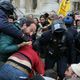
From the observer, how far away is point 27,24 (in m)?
6.67

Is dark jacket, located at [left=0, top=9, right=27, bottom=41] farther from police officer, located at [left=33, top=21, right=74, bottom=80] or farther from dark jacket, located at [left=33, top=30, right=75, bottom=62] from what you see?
dark jacket, located at [left=33, top=30, right=75, bottom=62]

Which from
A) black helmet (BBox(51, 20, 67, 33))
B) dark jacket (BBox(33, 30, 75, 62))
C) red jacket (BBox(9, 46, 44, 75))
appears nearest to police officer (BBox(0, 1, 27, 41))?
red jacket (BBox(9, 46, 44, 75))

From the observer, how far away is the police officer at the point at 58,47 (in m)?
10.2

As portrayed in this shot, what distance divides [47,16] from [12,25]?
11.3m

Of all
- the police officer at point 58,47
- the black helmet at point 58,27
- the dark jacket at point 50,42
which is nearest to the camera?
the black helmet at point 58,27

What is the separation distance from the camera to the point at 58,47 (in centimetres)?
1030

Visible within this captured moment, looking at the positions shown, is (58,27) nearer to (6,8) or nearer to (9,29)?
(6,8)

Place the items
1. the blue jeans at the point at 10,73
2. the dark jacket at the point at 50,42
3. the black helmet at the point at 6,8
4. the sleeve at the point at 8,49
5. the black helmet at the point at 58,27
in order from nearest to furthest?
the blue jeans at the point at 10,73, the sleeve at the point at 8,49, the black helmet at the point at 6,8, the black helmet at the point at 58,27, the dark jacket at the point at 50,42

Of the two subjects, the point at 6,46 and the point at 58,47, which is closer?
the point at 6,46

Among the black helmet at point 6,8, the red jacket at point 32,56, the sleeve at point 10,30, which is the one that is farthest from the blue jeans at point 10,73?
the black helmet at point 6,8

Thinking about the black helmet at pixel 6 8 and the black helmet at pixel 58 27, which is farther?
the black helmet at pixel 58 27

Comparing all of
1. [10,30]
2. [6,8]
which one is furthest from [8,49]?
[6,8]

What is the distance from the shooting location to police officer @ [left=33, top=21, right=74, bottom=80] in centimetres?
1020

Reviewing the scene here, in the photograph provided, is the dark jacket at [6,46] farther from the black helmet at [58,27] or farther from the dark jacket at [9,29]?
the black helmet at [58,27]
